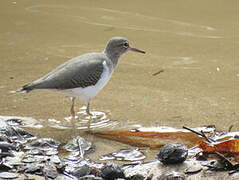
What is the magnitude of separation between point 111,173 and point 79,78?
2.11 meters

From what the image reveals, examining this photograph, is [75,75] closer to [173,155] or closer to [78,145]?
[78,145]

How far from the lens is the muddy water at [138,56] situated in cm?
635

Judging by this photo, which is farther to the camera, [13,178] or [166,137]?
[166,137]

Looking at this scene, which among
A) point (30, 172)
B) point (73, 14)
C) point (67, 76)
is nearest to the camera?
point (30, 172)

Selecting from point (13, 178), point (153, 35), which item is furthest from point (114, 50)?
point (13, 178)

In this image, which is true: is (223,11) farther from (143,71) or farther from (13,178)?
(13,178)

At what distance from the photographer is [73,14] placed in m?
10.2

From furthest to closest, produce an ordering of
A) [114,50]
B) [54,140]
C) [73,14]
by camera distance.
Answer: [73,14], [114,50], [54,140]

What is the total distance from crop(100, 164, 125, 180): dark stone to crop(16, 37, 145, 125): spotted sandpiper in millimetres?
1895

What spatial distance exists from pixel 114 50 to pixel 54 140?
77.2 inches

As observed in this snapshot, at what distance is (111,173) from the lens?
4.25m

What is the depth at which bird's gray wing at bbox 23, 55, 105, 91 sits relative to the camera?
19.3ft

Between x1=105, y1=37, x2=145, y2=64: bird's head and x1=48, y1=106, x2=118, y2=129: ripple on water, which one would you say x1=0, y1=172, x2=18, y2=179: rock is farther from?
x1=105, y1=37, x2=145, y2=64: bird's head

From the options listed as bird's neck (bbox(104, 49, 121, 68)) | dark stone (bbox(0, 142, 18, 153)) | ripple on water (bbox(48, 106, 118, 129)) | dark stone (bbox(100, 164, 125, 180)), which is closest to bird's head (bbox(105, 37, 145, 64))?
bird's neck (bbox(104, 49, 121, 68))
